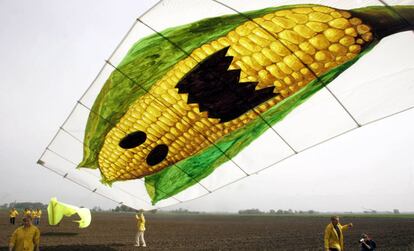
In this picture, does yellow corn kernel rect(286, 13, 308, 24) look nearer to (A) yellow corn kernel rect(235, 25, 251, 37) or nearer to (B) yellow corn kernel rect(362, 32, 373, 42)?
(A) yellow corn kernel rect(235, 25, 251, 37)

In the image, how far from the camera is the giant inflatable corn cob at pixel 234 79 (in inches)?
177

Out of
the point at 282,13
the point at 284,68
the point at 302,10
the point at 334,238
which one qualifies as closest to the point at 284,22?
the point at 282,13

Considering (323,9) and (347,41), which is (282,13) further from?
(347,41)

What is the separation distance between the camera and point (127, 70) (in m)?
5.32

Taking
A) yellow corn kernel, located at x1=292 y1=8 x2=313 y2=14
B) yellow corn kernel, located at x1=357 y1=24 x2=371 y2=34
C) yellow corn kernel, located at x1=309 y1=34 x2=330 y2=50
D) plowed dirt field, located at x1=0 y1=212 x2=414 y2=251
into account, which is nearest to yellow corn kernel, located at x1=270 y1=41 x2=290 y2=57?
yellow corn kernel, located at x1=309 y1=34 x2=330 y2=50

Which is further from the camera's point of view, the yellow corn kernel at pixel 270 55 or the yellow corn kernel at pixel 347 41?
the yellow corn kernel at pixel 270 55

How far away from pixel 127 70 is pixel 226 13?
1812 millimetres

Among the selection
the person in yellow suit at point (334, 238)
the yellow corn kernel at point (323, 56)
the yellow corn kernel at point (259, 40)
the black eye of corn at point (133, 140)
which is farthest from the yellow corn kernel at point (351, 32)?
the person in yellow suit at point (334, 238)

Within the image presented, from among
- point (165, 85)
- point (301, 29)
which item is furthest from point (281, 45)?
point (165, 85)

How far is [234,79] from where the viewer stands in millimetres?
5531

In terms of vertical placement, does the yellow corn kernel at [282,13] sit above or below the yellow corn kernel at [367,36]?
above

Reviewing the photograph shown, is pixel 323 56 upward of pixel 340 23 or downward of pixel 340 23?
downward

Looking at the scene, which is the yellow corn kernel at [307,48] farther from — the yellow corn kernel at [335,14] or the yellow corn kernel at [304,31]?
the yellow corn kernel at [335,14]

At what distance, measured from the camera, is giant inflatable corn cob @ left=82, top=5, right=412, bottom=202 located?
14.8ft
